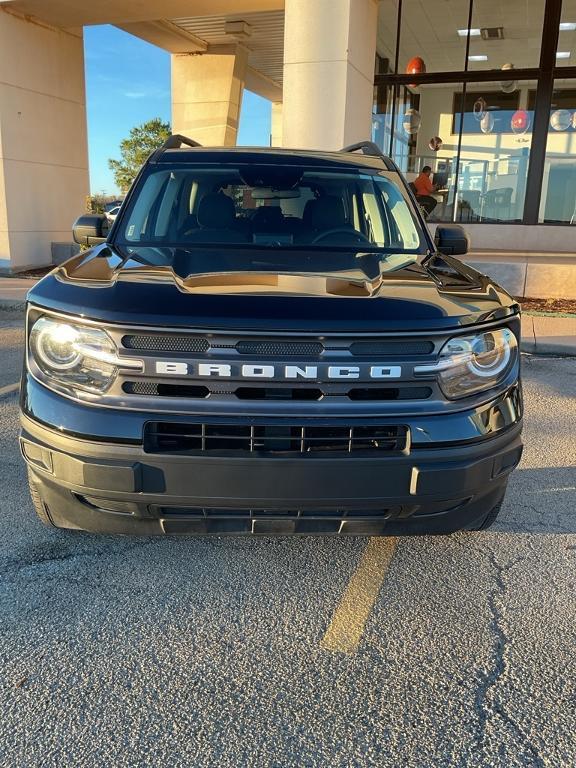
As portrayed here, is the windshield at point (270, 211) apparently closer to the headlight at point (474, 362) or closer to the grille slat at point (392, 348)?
the headlight at point (474, 362)

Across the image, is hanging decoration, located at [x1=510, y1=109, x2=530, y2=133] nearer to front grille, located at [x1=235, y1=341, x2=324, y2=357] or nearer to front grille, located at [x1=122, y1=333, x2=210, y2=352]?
front grille, located at [x1=235, y1=341, x2=324, y2=357]

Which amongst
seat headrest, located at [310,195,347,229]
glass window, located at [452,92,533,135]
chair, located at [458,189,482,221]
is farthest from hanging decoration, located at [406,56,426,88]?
seat headrest, located at [310,195,347,229]

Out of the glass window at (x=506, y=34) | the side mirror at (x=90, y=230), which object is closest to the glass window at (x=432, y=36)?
the glass window at (x=506, y=34)

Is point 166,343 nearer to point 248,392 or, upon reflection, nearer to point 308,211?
point 248,392

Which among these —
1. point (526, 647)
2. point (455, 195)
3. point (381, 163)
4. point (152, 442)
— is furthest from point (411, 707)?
point (455, 195)

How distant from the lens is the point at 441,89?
46.8 ft

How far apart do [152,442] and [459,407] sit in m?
1.09

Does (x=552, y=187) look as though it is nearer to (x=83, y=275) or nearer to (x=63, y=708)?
(x=83, y=275)

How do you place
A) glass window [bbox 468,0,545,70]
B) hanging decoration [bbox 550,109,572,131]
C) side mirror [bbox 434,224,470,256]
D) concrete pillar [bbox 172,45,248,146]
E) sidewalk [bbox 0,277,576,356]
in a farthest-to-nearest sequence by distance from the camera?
concrete pillar [bbox 172,45,248,146] < hanging decoration [bbox 550,109,572,131] < glass window [bbox 468,0,545,70] < sidewalk [bbox 0,277,576,356] < side mirror [bbox 434,224,470,256]

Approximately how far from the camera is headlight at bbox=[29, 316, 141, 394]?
7.30ft

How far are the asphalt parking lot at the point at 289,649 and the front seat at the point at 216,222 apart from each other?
60.9 inches

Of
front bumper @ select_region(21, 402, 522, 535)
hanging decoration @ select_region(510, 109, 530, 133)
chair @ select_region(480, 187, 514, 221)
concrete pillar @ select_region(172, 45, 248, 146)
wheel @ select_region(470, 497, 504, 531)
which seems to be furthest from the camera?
concrete pillar @ select_region(172, 45, 248, 146)

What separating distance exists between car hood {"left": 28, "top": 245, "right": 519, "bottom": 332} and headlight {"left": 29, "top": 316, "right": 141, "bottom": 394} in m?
0.07

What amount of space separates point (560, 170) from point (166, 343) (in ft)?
46.5
